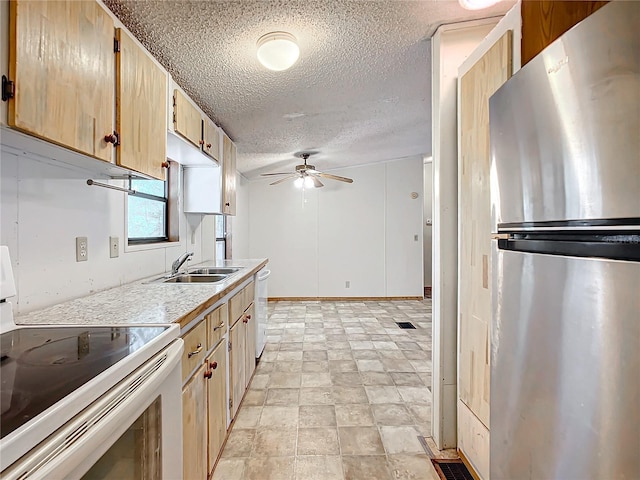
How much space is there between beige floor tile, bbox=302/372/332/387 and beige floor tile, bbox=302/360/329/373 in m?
0.06

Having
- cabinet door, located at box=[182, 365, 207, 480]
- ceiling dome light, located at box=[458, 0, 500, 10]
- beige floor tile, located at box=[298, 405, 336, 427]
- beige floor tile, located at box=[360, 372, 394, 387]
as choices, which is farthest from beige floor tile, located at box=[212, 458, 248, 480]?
ceiling dome light, located at box=[458, 0, 500, 10]

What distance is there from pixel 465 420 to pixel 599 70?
5.36 feet

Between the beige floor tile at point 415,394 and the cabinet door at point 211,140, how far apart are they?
8.07ft

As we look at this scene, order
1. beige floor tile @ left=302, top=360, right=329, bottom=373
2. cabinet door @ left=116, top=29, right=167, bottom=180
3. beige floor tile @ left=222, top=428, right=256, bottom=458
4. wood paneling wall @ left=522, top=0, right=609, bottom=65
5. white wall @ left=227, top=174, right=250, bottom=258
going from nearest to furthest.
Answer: wood paneling wall @ left=522, top=0, right=609, bottom=65 < cabinet door @ left=116, top=29, right=167, bottom=180 < beige floor tile @ left=222, top=428, right=256, bottom=458 < beige floor tile @ left=302, top=360, right=329, bottom=373 < white wall @ left=227, top=174, right=250, bottom=258

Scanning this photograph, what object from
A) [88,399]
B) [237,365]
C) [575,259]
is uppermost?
[575,259]

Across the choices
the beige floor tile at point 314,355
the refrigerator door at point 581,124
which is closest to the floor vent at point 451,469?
the refrigerator door at point 581,124

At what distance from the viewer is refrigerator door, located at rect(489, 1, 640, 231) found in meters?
0.60

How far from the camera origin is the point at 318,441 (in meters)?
1.95

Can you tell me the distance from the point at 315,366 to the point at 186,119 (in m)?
2.37

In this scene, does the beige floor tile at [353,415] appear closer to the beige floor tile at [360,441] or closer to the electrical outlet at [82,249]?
the beige floor tile at [360,441]

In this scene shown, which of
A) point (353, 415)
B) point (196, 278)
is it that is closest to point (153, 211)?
point (196, 278)

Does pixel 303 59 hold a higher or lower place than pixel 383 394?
higher

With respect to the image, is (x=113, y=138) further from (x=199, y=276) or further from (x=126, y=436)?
(x=199, y=276)

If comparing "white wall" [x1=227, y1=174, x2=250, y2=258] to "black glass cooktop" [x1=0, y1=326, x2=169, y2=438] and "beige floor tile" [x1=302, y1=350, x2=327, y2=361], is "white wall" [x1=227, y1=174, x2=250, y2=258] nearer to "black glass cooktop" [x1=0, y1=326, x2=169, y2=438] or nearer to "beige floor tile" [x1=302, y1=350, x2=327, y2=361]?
"beige floor tile" [x1=302, y1=350, x2=327, y2=361]
